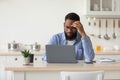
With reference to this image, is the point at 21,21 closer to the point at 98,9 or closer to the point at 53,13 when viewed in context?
the point at 53,13

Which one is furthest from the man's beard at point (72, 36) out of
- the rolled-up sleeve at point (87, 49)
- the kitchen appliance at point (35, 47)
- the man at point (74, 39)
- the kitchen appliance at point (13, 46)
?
the kitchen appliance at point (13, 46)

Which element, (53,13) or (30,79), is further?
(53,13)

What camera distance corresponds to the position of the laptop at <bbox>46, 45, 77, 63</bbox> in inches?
100

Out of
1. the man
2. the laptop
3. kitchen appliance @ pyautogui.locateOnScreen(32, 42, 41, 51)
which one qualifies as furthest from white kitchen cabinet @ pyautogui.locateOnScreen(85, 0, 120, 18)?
the laptop

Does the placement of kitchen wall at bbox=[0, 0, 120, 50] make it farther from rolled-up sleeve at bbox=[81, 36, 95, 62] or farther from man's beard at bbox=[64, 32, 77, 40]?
rolled-up sleeve at bbox=[81, 36, 95, 62]

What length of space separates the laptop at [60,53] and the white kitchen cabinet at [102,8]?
2123mm

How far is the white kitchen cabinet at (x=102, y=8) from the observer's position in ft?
15.1

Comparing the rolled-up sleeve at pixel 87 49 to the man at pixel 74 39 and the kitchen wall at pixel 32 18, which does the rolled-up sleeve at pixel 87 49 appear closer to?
the man at pixel 74 39

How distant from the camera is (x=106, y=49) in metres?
4.80

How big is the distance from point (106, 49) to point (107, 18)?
0.55 m

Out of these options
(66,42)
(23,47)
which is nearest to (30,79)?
(66,42)

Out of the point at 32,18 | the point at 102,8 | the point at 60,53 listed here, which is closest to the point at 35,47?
the point at 32,18

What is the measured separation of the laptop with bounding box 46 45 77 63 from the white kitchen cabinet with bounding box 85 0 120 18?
2123 mm

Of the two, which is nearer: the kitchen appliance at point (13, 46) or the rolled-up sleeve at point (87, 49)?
the rolled-up sleeve at point (87, 49)
